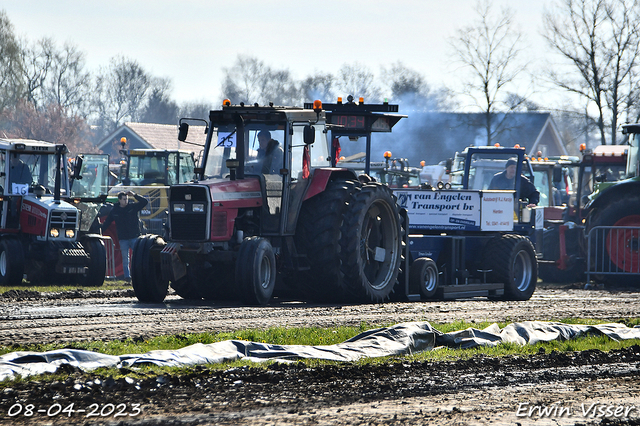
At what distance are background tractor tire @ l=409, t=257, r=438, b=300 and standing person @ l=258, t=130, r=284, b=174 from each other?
2831 mm

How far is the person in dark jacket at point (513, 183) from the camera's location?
16234 millimetres

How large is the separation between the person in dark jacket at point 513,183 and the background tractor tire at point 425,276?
10.3 ft

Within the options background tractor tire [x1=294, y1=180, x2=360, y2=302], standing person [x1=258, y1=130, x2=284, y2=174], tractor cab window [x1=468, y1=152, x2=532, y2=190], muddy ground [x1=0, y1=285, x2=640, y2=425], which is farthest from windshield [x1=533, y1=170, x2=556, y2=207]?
muddy ground [x1=0, y1=285, x2=640, y2=425]

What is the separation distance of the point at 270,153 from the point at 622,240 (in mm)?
8899

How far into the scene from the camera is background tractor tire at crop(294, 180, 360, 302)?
12016 millimetres

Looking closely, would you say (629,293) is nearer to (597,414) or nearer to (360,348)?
(360,348)

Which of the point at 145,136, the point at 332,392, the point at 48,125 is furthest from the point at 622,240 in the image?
the point at 145,136

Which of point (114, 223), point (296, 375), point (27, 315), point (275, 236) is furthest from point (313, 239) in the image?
point (114, 223)

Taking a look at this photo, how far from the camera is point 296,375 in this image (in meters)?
6.50

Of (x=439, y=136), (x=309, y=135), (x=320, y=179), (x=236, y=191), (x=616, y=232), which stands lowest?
(x=616, y=232)

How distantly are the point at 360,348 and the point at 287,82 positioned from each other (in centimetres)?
7043

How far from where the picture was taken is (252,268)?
1102 cm

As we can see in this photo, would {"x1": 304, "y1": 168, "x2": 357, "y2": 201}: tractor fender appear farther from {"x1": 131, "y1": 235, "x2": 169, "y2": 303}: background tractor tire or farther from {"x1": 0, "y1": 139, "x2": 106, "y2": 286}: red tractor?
{"x1": 0, "y1": 139, "x2": 106, "y2": 286}: red tractor

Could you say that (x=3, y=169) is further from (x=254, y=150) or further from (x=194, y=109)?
(x=194, y=109)
